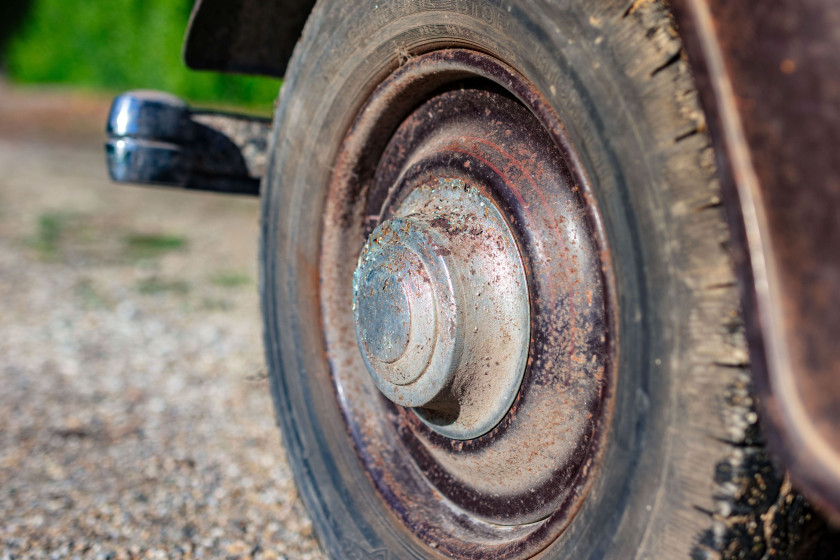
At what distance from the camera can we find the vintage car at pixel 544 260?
0.61 metres

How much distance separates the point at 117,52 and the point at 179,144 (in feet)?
33.5

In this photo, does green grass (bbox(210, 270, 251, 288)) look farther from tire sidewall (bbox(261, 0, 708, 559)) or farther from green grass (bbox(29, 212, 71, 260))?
tire sidewall (bbox(261, 0, 708, 559))

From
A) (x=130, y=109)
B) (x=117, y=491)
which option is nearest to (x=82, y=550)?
(x=117, y=491)

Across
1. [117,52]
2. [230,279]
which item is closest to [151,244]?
[230,279]

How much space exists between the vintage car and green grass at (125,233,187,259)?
7.29 feet

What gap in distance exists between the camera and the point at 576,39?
78cm

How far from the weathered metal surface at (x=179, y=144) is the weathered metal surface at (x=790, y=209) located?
48.1 inches

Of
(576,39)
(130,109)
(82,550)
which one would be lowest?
(82,550)

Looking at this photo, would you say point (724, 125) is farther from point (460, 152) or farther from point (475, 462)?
point (475, 462)

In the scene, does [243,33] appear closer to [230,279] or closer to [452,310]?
[452,310]

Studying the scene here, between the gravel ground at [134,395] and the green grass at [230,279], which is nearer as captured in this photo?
the gravel ground at [134,395]

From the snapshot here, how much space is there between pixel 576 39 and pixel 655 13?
0.10 m

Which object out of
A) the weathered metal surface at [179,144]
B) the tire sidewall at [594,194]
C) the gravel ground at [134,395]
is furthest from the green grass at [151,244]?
the tire sidewall at [594,194]

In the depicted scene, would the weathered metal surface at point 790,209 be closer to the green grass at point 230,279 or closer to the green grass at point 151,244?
the green grass at point 230,279
